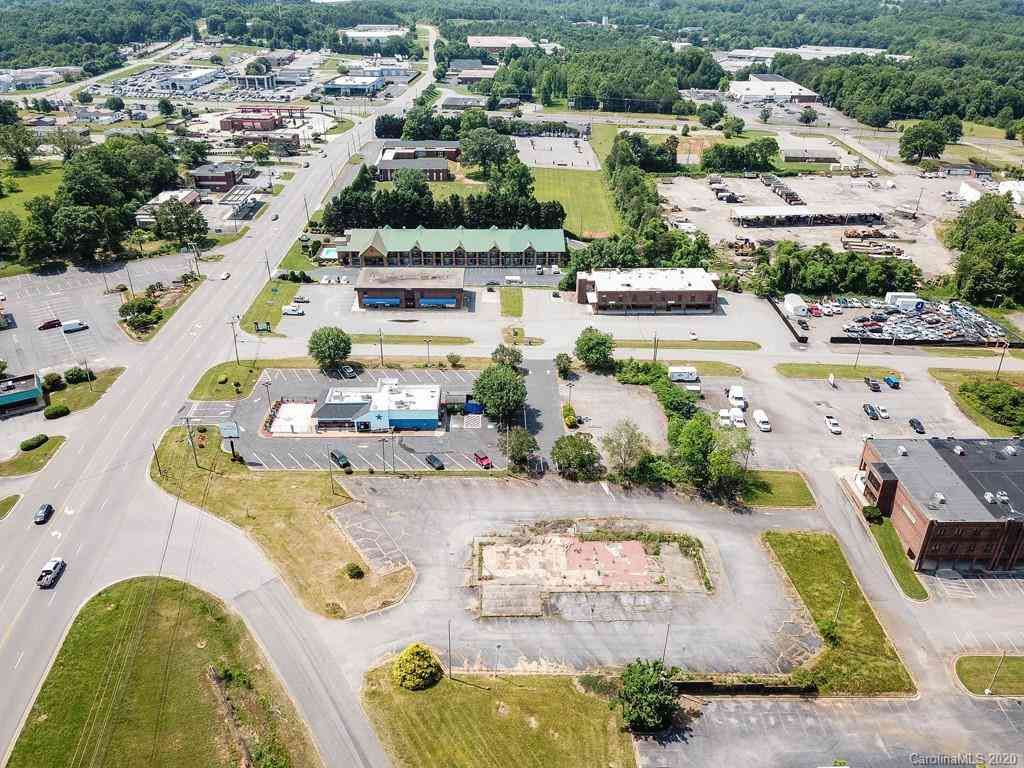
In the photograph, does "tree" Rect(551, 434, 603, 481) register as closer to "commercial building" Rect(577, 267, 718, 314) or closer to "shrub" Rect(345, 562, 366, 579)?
"shrub" Rect(345, 562, 366, 579)

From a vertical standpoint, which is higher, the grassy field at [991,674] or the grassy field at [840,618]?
the grassy field at [840,618]

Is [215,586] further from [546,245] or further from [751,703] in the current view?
→ [546,245]

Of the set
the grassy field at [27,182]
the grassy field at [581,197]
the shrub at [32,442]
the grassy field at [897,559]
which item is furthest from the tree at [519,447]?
the grassy field at [27,182]

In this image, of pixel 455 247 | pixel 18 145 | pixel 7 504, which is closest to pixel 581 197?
pixel 455 247

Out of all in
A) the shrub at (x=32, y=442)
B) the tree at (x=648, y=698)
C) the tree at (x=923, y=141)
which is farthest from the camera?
the tree at (x=923, y=141)

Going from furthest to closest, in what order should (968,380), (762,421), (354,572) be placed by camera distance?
(968,380) < (762,421) < (354,572)

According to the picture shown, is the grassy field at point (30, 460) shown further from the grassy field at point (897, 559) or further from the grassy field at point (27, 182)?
the grassy field at point (27, 182)

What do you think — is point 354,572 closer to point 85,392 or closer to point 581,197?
point 85,392
